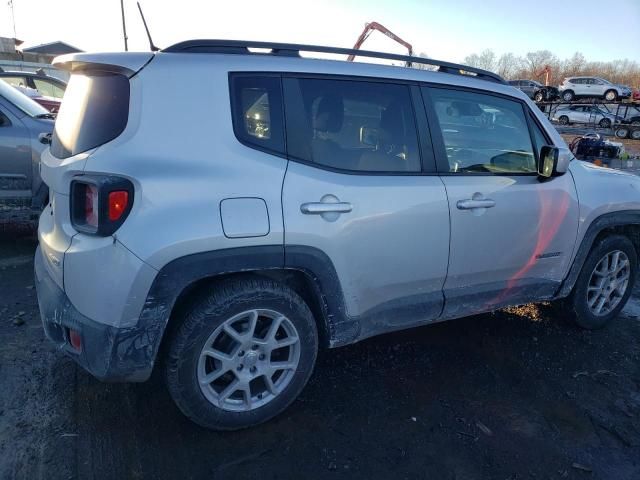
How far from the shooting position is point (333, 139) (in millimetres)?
2533

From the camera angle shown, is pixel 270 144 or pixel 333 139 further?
pixel 333 139

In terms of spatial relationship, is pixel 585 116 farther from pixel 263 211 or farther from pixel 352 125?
pixel 263 211

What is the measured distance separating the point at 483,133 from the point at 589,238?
119 centimetres

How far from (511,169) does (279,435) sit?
2.19 m

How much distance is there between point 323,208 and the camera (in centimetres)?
237

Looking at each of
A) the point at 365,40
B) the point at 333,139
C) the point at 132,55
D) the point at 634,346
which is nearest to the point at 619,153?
the point at 365,40

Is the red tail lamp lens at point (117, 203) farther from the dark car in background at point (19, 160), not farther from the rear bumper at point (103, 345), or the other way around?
the dark car in background at point (19, 160)

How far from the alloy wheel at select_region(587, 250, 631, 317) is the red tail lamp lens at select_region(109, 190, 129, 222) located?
11.2 ft

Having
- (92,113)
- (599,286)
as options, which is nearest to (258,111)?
(92,113)

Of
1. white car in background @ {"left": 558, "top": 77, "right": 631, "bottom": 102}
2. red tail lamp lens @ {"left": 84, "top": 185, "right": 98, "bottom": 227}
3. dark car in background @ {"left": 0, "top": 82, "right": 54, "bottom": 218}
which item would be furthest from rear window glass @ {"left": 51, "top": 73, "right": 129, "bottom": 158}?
white car in background @ {"left": 558, "top": 77, "right": 631, "bottom": 102}

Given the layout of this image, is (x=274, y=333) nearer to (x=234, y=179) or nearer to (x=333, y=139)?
(x=234, y=179)

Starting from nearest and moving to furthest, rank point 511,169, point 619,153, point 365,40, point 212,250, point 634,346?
point 212,250
point 511,169
point 634,346
point 619,153
point 365,40

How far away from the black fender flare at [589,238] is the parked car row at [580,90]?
98.9ft

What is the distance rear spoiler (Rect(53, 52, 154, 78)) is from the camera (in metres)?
2.18
